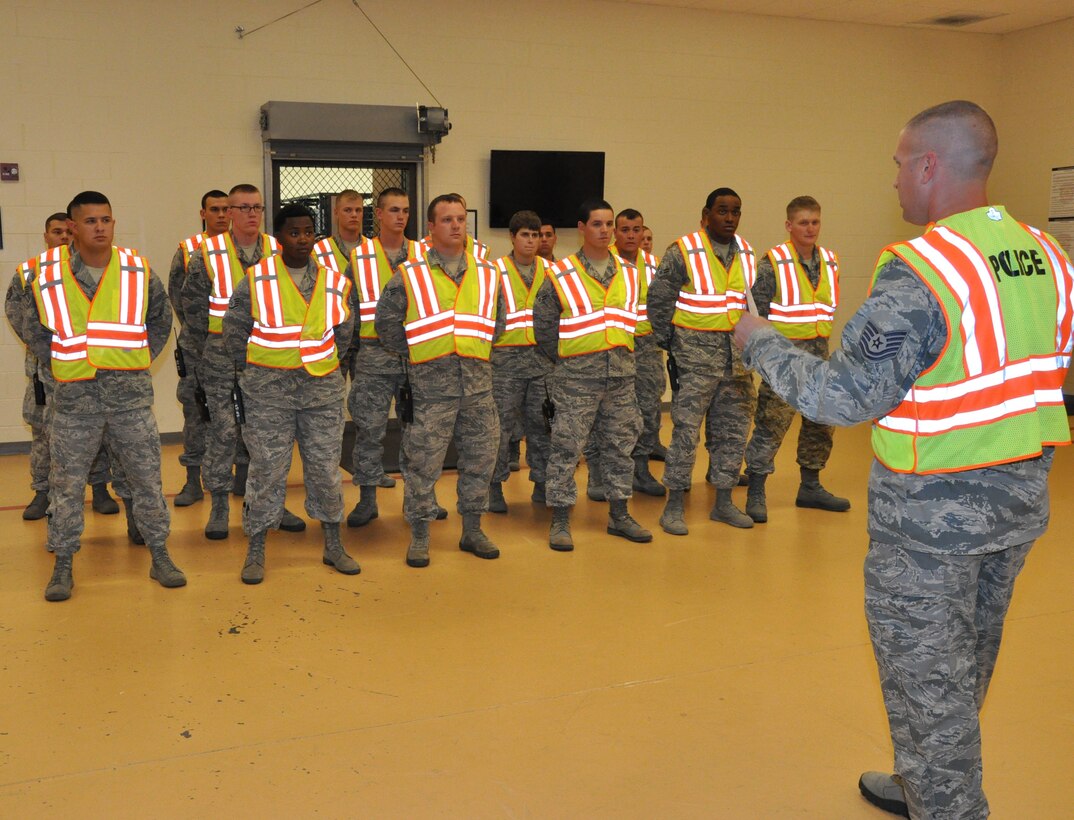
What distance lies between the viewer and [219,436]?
545cm

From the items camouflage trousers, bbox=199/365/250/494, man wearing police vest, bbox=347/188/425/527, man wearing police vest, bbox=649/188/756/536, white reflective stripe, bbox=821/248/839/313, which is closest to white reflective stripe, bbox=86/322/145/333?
camouflage trousers, bbox=199/365/250/494

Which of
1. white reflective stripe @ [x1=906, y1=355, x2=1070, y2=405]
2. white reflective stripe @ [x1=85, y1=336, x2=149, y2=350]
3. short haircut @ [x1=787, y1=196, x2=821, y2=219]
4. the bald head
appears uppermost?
short haircut @ [x1=787, y1=196, x2=821, y2=219]

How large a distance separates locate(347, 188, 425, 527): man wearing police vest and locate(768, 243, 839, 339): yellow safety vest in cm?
205

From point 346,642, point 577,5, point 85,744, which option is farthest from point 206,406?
point 577,5

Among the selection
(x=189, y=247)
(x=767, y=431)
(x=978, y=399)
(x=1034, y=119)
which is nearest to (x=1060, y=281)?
(x=978, y=399)

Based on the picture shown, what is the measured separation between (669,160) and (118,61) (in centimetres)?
460

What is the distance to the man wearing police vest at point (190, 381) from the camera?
5.82 metres

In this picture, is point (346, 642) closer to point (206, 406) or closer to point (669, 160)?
point (206, 406)

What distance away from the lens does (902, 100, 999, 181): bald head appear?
2.15 metres

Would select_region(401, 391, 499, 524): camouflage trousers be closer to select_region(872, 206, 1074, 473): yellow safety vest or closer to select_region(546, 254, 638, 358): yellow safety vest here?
select_region(546, 254, 638, 358): yellow safety vest

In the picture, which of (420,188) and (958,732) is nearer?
(958,732)

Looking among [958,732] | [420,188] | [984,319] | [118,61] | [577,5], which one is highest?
[577,5]

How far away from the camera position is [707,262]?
557 centimetres

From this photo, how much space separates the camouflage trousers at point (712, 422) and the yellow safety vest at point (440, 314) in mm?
1258
